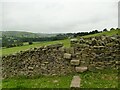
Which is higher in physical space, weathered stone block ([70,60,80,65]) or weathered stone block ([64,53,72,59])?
weathered stone block ([64,53,72,59])

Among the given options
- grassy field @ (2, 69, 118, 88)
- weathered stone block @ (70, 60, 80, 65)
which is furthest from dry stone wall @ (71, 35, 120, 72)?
grassy field @ (2, 69, 118, 88)

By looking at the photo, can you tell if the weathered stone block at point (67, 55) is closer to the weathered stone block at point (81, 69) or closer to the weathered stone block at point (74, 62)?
the weathered stone block at point (74, 62)

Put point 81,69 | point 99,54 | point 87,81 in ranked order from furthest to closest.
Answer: point 99,54
point 81,69
point 87,81

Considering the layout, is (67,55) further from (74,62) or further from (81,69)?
(81,69)

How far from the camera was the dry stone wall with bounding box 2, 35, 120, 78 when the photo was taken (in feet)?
51.9

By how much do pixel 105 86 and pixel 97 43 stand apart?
14.8 ft

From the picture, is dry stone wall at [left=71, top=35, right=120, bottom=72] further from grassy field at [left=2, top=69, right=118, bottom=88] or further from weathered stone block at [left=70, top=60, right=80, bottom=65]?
grassy field at [left=2, top=69, right=118, bottom=88]

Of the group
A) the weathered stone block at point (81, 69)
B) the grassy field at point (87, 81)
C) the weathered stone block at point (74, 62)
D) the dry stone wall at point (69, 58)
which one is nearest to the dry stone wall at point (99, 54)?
the dry stone wall at point (69, 58)

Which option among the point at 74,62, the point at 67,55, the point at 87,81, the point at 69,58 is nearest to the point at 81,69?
the point at 74,62

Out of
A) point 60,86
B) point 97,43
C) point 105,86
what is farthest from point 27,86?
point 97,43

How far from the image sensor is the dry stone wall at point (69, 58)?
1580 cm

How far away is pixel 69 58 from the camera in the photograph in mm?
16188

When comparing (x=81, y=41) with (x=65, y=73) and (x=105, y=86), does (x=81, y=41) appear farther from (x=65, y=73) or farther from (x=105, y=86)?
(x=105, y=86)

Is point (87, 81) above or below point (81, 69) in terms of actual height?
below
